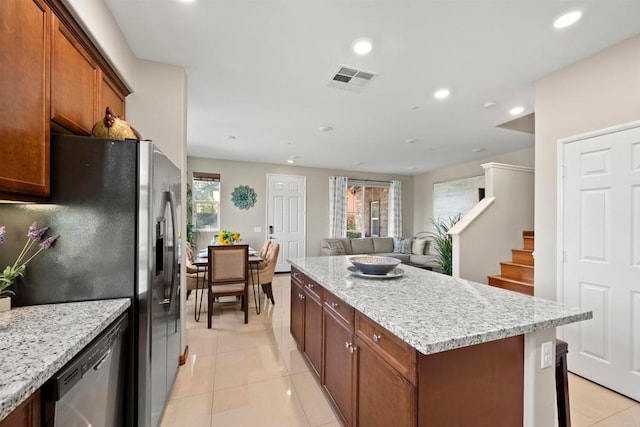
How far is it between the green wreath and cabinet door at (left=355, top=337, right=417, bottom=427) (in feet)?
17.2

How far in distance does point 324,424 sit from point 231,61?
9.29ft

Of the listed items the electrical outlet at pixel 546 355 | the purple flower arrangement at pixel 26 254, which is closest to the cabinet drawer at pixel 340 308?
the electrical outlet at pixel 546 355

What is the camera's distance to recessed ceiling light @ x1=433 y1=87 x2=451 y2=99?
9.37ft

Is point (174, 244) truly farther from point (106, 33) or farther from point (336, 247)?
point (336, 247)

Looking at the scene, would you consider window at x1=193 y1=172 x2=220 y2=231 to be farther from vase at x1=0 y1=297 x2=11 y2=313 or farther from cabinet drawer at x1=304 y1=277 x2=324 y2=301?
vase at x1=0 y1=297 x2=11 y2=313

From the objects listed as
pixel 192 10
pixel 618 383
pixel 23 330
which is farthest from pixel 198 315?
pixel 618 383

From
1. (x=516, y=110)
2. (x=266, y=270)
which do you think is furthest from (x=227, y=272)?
(x=516, y=110)

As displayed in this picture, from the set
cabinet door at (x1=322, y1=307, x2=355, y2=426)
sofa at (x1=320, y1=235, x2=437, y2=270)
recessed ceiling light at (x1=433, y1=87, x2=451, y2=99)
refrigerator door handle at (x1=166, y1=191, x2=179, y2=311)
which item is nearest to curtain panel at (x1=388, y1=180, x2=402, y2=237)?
sofa at (x1=320, y1=235, x2=437, y2=270)

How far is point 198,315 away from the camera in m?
3.73

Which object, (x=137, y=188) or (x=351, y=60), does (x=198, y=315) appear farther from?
(x=351, y=60)

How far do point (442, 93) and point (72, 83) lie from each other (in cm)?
307

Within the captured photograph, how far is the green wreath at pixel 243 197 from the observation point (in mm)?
6250

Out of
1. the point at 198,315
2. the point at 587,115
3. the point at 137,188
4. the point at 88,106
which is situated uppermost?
the point at 587,115

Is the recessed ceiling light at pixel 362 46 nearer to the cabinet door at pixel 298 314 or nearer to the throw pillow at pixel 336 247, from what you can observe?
the cabinet door at pixel 298 314
